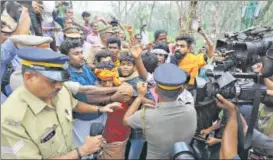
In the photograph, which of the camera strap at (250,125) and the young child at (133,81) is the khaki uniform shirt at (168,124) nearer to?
the camera strap at (250,125)

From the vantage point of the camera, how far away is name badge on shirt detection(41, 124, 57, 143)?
1851 millimetres

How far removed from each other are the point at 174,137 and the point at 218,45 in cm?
132

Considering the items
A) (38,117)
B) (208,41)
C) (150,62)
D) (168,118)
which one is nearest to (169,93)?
(168,118)

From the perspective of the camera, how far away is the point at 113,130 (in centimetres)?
297

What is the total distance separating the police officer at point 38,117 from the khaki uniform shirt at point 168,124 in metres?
0.42

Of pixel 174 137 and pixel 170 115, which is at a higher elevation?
pixel 170 115

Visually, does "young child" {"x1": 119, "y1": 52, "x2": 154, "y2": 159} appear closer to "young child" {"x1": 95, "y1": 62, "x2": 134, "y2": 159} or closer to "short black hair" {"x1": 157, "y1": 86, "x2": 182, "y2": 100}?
"young child" {"x1": 95, "y1": 62, "x2": 134, "y2": 159}

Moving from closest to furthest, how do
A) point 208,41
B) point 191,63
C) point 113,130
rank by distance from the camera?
point 113,130 → point 191,63 → point 208,41

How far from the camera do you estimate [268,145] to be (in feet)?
7.48

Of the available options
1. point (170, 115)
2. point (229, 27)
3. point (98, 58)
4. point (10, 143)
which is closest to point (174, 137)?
point (170, 115)

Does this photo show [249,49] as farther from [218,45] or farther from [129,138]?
[129,138]

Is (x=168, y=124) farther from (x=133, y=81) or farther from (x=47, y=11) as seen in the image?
(x=47, y=11)

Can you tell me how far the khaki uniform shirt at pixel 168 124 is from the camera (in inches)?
84.9

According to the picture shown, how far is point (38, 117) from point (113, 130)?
120 centimetres
